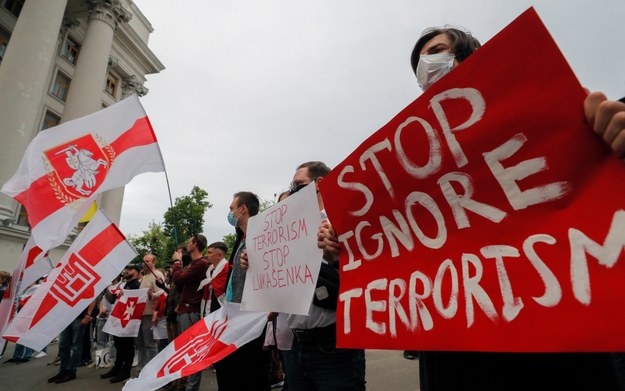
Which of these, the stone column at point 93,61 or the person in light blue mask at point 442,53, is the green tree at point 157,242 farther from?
the person in light blue mask at point 442,53

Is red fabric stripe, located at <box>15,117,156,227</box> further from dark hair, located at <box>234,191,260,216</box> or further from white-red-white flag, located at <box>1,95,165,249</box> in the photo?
dark hair, located at <box>234,191,260,216</box>

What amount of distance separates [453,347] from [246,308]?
1.45 m

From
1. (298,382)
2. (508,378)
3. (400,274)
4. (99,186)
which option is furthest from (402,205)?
(99,186)

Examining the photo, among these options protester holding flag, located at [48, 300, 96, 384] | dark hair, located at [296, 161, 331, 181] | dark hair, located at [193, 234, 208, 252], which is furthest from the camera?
protester holding flag, located at [48, 300, 96, 384]

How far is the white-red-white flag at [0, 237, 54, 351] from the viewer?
3.61m

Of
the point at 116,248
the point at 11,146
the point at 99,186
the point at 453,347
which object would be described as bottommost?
the point at 453,347

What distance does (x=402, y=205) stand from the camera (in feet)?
3.99

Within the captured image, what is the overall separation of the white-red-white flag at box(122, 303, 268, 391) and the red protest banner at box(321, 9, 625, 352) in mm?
1221

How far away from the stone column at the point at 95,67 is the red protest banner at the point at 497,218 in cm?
1845

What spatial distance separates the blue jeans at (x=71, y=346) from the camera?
5.71 meters

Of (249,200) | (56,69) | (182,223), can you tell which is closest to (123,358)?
(249,200)

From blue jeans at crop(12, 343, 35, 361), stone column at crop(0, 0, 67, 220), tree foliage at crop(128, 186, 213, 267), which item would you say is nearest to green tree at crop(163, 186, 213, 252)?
tree foliage at crop(128, 186, 213, 267)

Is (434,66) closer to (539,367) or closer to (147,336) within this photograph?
(539,367)

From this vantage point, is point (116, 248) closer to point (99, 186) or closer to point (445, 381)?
point (99, 186)
